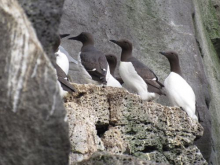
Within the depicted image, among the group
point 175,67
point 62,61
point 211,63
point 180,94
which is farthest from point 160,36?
point 62,61

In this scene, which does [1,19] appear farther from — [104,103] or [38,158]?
[104,103]

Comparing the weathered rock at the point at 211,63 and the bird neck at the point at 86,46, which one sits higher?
the bird neck at the point at 86,46

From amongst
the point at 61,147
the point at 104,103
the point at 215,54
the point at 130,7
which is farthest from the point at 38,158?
the point at 215,54

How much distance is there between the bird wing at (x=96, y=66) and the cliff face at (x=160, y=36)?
0.95m

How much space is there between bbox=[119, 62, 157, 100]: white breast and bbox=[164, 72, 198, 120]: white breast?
0.73ft

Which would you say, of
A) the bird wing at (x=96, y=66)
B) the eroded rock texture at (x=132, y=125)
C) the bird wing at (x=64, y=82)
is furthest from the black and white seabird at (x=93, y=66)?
the eroded rock texture at (x=132, y=125)

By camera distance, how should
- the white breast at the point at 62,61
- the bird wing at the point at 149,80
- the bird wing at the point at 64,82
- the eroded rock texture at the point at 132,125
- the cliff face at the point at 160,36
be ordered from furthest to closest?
1. the cliff face at the point at 160,36
2. the bird wing at the point at 149,80
3. the white breast at the point at 62,61
4. the bird wing at the point at 64,82
5. the eroded rock texture at the point at 132,125

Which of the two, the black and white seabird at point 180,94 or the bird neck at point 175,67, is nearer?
the black and white seabird at point 180,94

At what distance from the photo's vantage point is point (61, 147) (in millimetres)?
3123

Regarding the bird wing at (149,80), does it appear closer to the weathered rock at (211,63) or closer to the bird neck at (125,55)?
the bird neck at (125,55)

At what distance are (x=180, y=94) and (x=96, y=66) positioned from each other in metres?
1.08

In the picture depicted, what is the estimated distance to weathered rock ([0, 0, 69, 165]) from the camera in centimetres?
305

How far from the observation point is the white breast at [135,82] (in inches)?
310

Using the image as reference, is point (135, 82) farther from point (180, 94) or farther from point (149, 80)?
point (180, 94)
